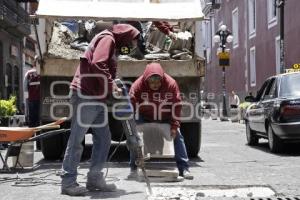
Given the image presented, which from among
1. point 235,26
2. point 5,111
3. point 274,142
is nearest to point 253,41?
point 235,26

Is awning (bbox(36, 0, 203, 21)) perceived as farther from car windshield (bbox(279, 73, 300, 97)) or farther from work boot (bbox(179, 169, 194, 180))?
work boot (bbox(179, 169, 194, 180))

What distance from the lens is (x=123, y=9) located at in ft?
31.9

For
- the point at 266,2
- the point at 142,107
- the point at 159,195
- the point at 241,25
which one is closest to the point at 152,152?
the point at 142,107

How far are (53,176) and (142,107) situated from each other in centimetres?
150

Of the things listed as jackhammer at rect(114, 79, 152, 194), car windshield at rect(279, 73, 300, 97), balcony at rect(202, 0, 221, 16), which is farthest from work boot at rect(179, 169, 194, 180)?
balcony at rect(202, 0, 221, 16)

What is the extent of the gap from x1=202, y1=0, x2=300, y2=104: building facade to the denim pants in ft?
61.5

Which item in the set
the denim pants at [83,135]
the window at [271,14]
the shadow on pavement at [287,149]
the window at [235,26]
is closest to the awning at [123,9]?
the denim pants at [83,135]

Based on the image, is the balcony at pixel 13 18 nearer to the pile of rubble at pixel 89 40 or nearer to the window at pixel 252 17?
the window at pixel 252 17

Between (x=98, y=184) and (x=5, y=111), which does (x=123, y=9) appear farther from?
(x=5, y=111)

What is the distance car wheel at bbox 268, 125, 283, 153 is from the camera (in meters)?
11.1

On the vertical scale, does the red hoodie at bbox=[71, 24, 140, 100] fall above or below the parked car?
above

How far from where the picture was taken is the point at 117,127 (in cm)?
998

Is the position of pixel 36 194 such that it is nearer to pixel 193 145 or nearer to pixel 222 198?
pixel 222 198

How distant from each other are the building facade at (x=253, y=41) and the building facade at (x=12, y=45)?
8.61 meters
